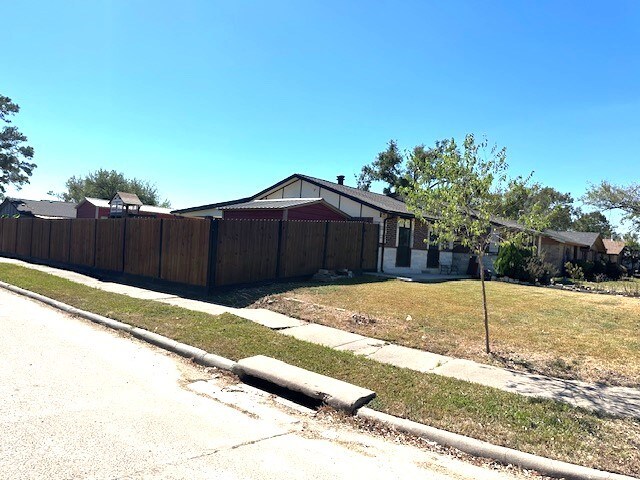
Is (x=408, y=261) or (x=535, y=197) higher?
(x=535, y=197)

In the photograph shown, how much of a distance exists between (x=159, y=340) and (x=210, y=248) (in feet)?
15.6

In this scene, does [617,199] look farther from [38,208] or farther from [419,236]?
[38,208]

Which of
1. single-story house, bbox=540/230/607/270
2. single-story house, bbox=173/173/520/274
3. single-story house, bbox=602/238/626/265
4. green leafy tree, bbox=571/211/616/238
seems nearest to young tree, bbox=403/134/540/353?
single-story house, bbox=173/173/520/274

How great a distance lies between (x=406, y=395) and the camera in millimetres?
5262

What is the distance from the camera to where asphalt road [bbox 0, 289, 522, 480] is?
3521 mm

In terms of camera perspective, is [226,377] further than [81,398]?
Yes

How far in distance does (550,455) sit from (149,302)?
889 cm

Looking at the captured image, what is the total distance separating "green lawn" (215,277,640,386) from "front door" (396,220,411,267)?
19.3 feet

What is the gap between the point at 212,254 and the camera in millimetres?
12055

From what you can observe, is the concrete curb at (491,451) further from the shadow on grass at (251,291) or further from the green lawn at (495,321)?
the shadow on grass at (251,291)

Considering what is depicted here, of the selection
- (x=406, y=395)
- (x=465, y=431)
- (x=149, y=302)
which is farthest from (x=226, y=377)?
(x=149, y=302)

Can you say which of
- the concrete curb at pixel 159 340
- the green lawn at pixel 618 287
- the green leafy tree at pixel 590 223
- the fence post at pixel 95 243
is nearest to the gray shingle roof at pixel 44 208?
the fence post at pixel 95 243

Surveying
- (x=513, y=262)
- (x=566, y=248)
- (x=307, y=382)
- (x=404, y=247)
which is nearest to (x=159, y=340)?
(x=307, y=382)

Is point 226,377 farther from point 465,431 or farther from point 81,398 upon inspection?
point 465,431
